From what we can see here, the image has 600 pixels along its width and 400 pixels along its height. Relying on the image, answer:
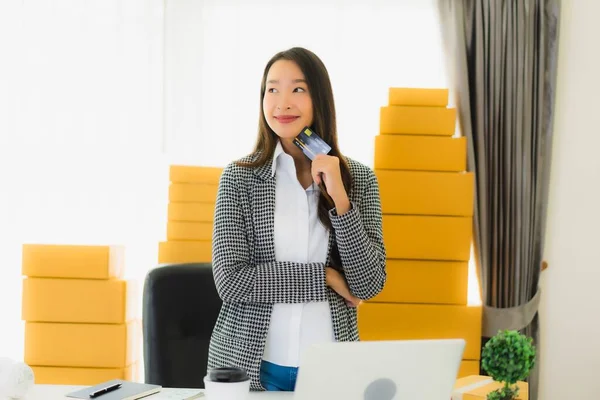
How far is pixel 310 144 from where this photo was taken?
1812 millimetres

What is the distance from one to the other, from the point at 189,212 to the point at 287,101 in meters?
1.17

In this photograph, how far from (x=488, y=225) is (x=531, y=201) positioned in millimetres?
205

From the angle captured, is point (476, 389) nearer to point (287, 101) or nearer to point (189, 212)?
point (287, 101)

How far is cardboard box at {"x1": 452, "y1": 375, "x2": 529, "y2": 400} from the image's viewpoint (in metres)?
1.56

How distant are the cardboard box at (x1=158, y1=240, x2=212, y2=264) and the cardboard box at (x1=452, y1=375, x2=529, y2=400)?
1.35 metres

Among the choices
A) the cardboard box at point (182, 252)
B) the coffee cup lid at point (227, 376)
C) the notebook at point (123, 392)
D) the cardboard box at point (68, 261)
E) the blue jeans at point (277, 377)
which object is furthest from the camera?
the cardboard box at point (182, 252)

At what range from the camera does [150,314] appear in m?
1.96

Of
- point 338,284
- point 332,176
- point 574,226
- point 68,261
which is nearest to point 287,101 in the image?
point 332,176

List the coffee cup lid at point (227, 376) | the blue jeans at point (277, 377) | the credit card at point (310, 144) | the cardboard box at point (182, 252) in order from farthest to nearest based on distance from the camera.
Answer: the cardboard box at point (182, 252), the credit card at point (310, 144), the blue jeans at point (277, 377), the coffee cup lid at point (227, 376)

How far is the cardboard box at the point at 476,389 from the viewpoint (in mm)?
1558

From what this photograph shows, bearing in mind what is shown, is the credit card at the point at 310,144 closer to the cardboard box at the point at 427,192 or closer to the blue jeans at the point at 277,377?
the blue jeans at the point at 277,377

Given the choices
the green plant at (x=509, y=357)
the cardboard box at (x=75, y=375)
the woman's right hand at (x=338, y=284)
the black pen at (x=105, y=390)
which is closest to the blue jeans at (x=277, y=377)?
the woman's right hand at (x=338, y=284)

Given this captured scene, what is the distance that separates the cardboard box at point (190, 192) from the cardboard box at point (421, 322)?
2.56 ft

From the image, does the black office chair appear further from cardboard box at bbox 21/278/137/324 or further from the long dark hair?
cardboard box at bbox 21/278/137/324
